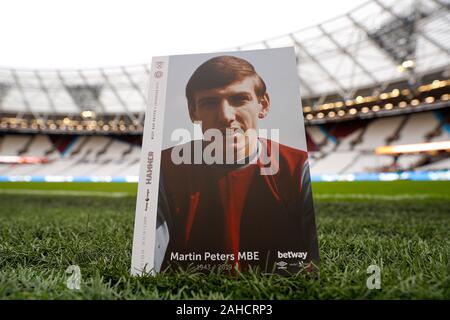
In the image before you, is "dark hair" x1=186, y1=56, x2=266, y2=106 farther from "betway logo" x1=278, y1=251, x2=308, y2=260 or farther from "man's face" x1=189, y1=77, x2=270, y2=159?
"betway logo" x1=278, y1=251, x2=308, y2=260

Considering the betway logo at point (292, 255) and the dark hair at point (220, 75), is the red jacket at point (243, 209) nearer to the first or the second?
the betway logo at point (292, 255)

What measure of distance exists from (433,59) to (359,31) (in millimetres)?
5926

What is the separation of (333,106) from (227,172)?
98.9ft

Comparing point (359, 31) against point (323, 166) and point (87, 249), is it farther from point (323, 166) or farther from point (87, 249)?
point (87, 249)

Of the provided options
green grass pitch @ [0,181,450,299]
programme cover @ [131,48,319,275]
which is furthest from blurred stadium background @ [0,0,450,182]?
programme cover @ [131,48,319,275]

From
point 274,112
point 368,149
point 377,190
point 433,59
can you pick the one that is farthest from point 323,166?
point 274,112

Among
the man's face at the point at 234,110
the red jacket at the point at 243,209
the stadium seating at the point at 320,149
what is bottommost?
the red jacket at the point at 243,209

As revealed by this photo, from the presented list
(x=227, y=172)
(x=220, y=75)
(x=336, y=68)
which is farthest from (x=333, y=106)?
(x=227, y=172)

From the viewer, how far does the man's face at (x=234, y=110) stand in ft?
5.43

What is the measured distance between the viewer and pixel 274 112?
168 centimetres

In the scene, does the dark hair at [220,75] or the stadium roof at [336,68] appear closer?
the dark hair at [220,75]

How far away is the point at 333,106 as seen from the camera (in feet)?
95.7

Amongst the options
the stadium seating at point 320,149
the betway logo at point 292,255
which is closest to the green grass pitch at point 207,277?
the betway logo at point 292,255

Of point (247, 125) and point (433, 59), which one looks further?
point (433, 59)
